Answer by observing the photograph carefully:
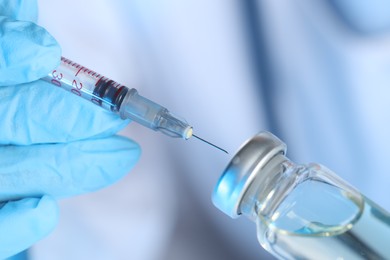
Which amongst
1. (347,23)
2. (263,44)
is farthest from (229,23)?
(347,23)

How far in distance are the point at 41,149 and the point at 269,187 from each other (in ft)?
1.55

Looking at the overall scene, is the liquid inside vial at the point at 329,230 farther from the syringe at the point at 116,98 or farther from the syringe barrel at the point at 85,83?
the syringe barrel at the point at 85,83

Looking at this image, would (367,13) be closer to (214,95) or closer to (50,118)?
(214,95)

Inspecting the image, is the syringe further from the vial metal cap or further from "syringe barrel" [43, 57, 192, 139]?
the vial metal cap

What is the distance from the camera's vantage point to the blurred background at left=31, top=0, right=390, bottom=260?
98 cm

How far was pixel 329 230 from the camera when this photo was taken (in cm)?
78

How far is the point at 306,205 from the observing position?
0.83 metres

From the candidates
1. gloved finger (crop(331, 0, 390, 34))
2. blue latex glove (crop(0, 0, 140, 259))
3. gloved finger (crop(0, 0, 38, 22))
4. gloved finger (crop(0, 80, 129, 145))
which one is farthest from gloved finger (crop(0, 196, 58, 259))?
gloved finger (crop(331, 0, 390, 34))

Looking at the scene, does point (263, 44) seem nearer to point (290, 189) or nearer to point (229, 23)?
point (229, 23)

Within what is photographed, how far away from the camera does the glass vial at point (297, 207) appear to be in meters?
0.71

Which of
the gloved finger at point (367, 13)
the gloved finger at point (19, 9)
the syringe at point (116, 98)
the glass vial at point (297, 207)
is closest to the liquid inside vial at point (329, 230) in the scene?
the glass vial at point (297, 207)

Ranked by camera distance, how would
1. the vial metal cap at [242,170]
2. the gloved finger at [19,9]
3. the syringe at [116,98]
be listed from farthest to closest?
the gloved finger at [19,9], the syringe at [116,98], the vial metal cap at [242,170]

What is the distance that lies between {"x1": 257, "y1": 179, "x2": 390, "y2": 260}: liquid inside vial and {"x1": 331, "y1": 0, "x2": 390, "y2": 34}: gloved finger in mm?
343

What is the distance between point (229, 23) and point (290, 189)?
0.39 metres
